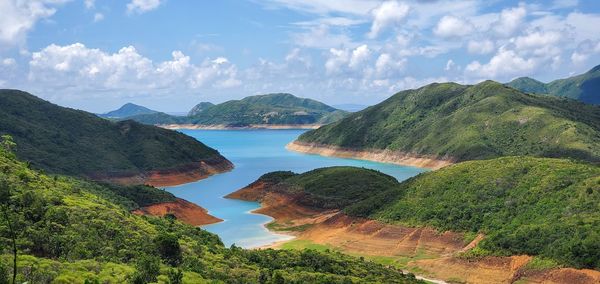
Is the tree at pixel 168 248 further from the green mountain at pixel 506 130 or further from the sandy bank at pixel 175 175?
the green mountain at pixel 506 130

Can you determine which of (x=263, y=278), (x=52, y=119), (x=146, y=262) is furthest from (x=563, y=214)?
(x=52, y=119)

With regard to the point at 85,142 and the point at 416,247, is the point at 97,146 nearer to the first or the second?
the point at 85,142

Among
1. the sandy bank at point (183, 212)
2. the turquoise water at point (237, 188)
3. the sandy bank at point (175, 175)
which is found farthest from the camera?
the sandy bank at point (175, 175)

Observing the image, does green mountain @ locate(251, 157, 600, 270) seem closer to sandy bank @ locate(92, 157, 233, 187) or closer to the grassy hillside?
the grassy hillside

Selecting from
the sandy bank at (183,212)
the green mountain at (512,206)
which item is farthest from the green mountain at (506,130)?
the sandy bank at (183,212)

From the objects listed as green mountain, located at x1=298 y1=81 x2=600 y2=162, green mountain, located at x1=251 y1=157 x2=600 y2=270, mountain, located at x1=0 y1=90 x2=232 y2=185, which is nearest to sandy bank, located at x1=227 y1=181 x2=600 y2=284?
green mountain, located at x1=251 y1=157 x2=600 y2=270

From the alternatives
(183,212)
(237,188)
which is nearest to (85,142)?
(237,188)
